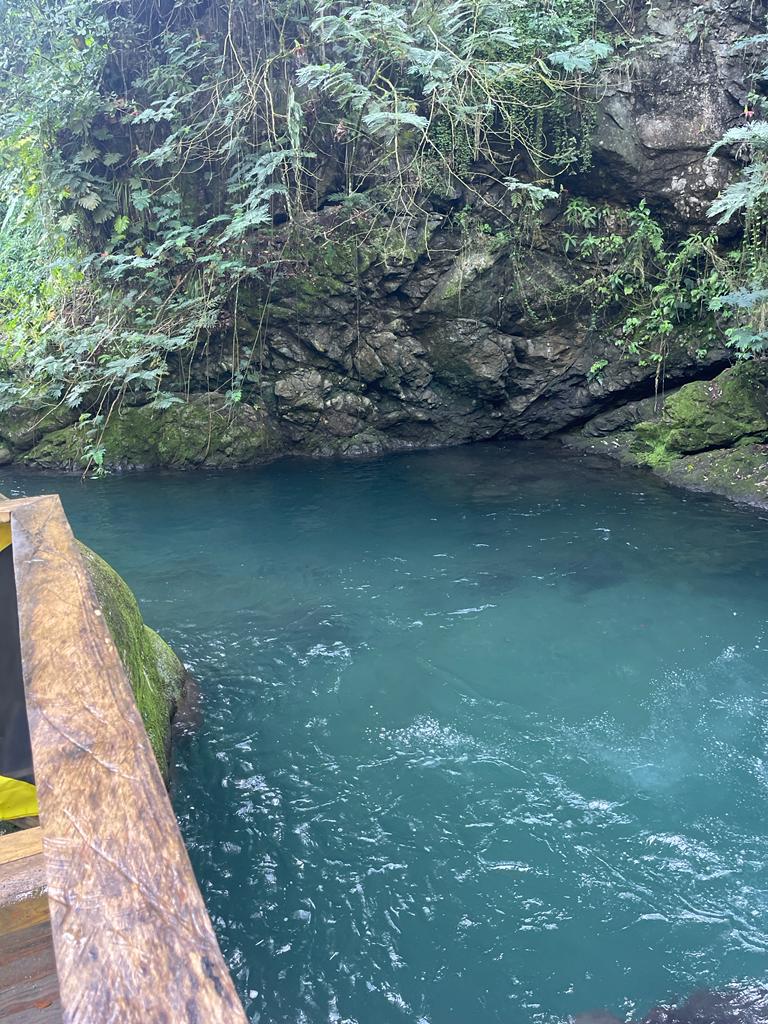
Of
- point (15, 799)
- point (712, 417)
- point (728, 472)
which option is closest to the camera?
point (15, 799)

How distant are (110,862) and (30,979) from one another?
649 millimetres

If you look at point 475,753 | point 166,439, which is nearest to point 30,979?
point 475,753

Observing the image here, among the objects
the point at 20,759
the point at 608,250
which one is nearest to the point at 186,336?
the point at 608,250

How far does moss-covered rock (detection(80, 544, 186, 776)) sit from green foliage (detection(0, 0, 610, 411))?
5.13 metres

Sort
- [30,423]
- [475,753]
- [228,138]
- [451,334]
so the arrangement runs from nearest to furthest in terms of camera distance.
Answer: [475,753] → [228,138] → [451,334] → [30,423]

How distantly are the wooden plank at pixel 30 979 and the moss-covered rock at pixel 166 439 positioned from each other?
9.31 m

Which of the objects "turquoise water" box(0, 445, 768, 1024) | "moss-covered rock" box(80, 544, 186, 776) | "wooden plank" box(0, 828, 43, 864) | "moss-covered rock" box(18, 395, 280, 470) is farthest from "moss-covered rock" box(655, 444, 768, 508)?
"wooden plank" box(0, 828, 43, 864)

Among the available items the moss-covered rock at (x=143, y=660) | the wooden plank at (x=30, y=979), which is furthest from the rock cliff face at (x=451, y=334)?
the wooden plank at (x=30, y=979)

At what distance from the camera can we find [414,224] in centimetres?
1002

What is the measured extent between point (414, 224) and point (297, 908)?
8.72m

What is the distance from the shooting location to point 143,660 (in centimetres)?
429

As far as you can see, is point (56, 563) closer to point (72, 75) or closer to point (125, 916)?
point (125, 916)

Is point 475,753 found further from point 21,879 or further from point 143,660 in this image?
point 21,879

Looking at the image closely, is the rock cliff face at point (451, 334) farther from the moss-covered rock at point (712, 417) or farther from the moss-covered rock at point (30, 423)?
the moss-covered rock at point (712, 417)
